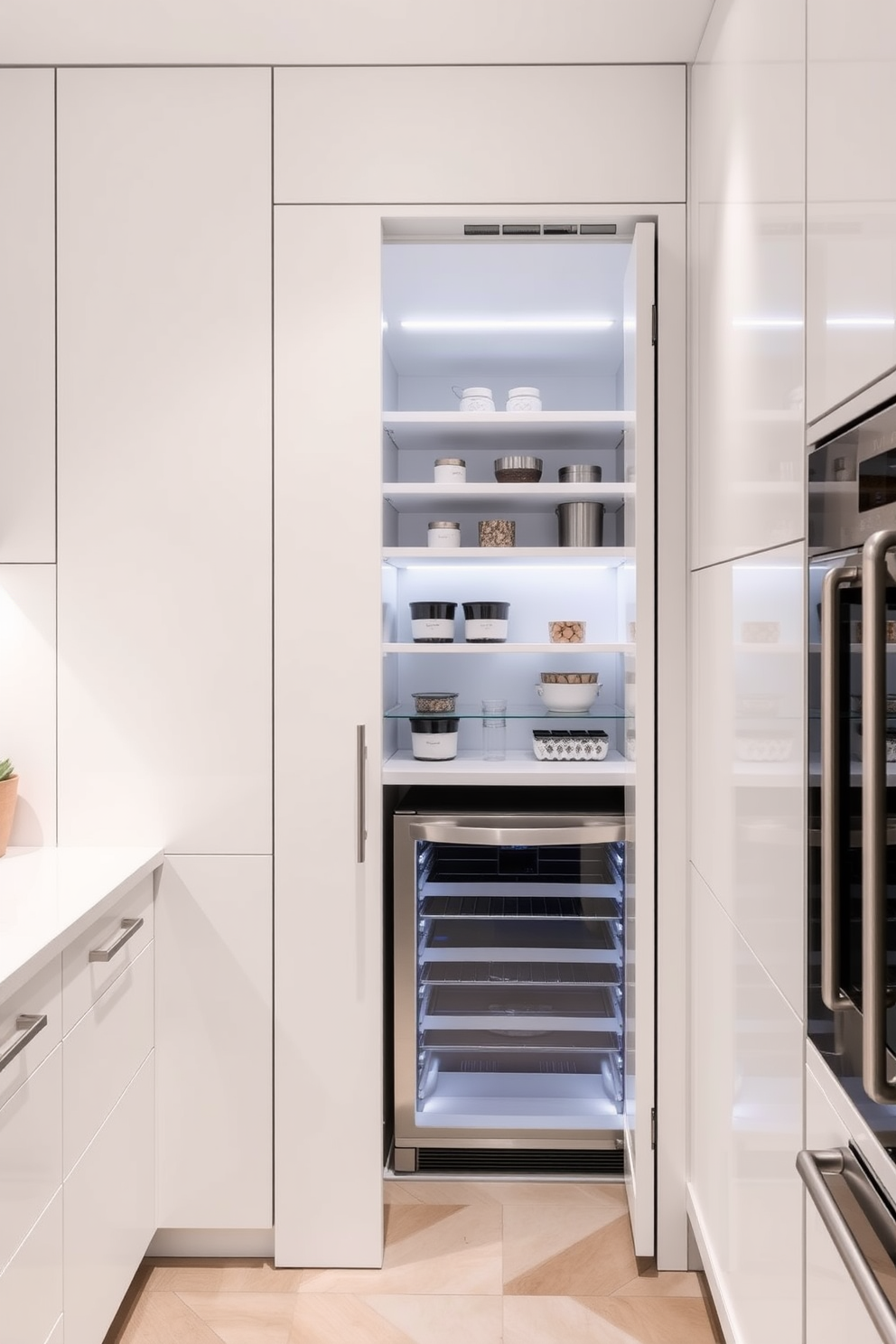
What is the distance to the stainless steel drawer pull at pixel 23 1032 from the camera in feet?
4.43

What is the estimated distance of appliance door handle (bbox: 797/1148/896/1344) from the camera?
0.86 metres

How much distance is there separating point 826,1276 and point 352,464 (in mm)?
1614

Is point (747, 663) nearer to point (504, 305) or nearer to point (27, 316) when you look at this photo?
point (504, 305)

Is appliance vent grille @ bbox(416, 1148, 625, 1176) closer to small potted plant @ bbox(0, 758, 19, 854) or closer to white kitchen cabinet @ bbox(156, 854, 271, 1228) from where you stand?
white kitchen cabinet @ bbox(156, 854, 271, 1228)

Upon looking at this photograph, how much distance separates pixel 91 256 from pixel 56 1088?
1663mm

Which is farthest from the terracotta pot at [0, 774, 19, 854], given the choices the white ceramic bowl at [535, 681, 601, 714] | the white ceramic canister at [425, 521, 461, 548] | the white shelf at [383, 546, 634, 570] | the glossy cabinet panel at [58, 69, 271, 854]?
the white ceramic bowl at [535, 681, 601, 714]

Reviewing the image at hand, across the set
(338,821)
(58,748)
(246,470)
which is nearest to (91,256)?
(246,470)

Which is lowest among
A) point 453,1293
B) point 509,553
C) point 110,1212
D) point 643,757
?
point 453,1293

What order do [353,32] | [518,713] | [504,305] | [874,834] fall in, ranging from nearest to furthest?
[874,834] → [353,32] → [504,305] → [518,713]

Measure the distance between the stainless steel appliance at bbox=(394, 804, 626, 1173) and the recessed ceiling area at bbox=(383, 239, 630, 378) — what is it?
4.25ft

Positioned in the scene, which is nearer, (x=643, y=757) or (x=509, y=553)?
(x=643, y=757)

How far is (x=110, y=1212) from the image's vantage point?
177 cm

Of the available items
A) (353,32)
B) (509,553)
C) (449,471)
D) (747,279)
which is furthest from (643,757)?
(353,32)

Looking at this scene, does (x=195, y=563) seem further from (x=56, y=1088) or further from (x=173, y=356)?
(x=56, y=1088)
